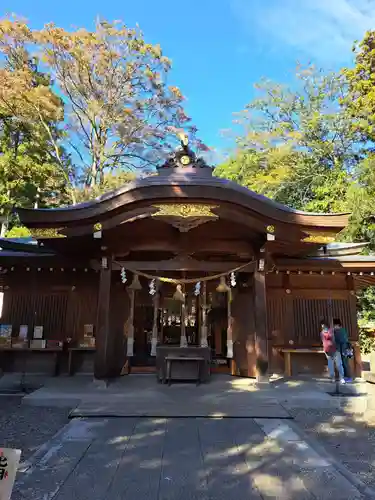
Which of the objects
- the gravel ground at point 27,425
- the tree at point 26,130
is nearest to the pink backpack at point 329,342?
the gravel ground at point 27,425

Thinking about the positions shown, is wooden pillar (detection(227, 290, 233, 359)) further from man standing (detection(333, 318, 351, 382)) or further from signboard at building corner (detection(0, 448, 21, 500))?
signboard at building corner (detection(0, 448, 21, 500))

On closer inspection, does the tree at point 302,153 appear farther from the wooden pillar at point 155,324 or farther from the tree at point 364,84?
the wooden pillar at point 155,324

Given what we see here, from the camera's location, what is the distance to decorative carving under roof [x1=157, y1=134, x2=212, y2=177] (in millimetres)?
7461

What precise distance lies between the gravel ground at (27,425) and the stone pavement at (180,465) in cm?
41

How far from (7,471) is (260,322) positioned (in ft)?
19.5

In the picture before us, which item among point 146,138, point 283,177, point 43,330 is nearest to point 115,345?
point 43,330

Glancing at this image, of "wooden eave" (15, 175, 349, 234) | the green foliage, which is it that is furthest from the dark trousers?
the green foliage

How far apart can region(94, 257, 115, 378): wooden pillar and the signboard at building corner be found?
5.05 meters

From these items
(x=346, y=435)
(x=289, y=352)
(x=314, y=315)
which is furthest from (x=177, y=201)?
(x=314, y=315)

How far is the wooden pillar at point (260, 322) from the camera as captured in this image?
729cm

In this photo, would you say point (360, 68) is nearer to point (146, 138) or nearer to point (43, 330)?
point (146, 138)

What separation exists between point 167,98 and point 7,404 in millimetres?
18550

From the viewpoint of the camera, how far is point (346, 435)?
17.5ft

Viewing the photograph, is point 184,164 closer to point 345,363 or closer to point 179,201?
point 179,201
